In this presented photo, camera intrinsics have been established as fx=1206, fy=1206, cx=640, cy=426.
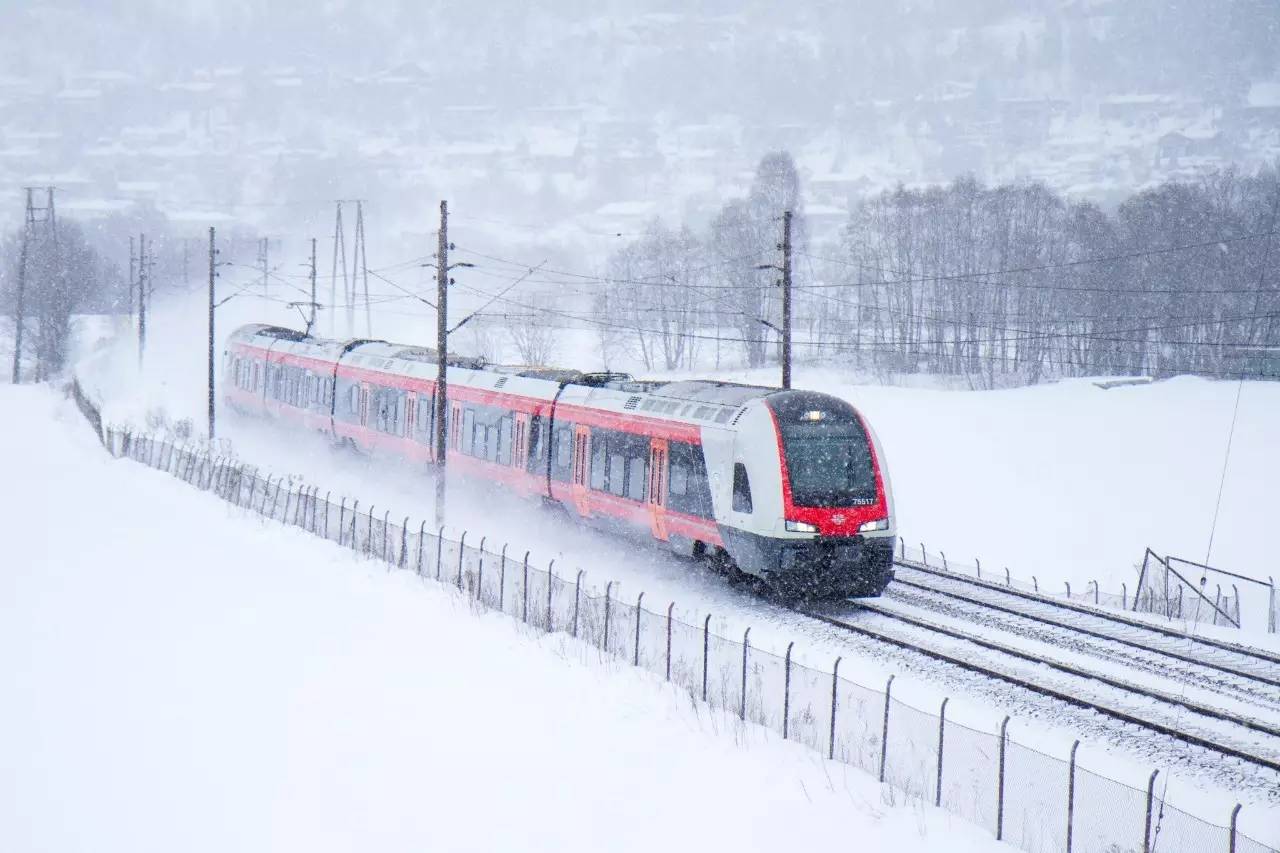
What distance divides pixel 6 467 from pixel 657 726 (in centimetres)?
3368

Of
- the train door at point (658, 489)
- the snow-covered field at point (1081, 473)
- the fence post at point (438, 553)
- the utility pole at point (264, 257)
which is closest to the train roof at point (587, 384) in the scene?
the train door at point (658, 489)

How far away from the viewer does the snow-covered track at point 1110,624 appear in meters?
17.3

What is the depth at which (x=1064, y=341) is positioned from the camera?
70188mm

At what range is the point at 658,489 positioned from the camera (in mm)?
22562

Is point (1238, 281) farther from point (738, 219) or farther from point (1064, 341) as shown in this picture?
point (738, 219)

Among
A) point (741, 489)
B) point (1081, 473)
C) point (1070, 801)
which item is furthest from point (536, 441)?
point (1081, 473)

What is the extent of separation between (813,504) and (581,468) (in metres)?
7.14

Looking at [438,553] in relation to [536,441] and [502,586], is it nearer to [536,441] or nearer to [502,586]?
[502,586]

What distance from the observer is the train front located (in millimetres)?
19344

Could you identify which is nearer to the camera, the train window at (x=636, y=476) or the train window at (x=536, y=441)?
the train window at (x=636, y=476)

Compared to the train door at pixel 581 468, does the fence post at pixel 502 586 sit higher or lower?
lower

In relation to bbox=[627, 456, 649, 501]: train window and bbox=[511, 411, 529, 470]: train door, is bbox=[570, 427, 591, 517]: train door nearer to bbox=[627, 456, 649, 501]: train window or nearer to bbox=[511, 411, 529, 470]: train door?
bbox=[627, 456, 649, 501]: train window

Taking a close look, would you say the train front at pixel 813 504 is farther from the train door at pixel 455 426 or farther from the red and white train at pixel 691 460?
the train door at pixel 455 426

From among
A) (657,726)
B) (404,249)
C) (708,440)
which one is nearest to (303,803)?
(657,726)
